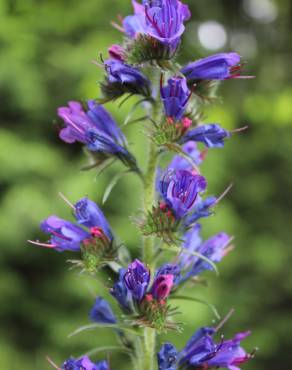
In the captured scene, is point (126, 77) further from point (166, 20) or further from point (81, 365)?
point (81, 365)

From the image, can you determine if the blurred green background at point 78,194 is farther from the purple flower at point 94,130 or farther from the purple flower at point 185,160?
the purple flower at point 94,130

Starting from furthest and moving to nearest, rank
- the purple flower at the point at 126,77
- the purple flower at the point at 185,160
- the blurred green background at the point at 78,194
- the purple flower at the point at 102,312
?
1. the blurred green background at the point at 78,194
2. the purple flower at the point at 185,160
3. the purple flower at the point at 102,312
4. the purple flower at the point at 126,77

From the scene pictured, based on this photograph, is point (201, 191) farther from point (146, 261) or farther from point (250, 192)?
point (250, 192)

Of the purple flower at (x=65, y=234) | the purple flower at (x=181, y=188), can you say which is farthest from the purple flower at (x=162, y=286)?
the purple flower at (x=65, y=234)

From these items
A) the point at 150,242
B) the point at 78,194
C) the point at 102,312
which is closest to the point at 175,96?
the point at 150,242

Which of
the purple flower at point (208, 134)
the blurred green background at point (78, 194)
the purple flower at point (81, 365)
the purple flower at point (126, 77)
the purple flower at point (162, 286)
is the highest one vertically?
the blurred green background at point (78, 194)

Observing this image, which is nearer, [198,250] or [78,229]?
[78,229]

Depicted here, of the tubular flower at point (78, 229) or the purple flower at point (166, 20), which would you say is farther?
the tubular flower at point (78, 229)

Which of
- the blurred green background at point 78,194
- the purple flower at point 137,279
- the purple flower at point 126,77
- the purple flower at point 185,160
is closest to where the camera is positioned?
the purple flower at point 137,279
